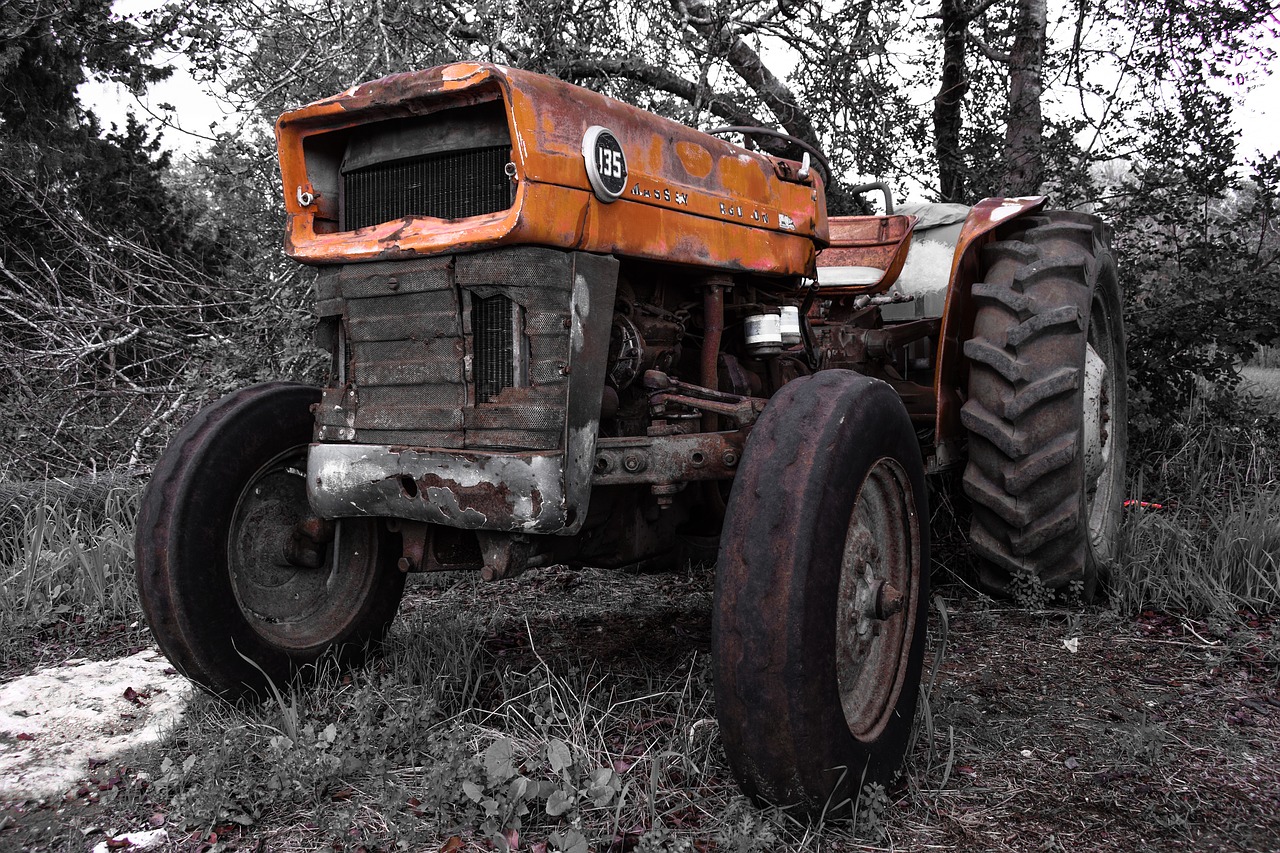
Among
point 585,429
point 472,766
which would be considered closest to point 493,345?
point 585,429

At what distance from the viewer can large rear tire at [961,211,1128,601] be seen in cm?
336

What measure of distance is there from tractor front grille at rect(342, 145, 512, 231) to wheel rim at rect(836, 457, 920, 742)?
1.22 m

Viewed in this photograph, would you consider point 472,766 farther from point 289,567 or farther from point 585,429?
point 289,567

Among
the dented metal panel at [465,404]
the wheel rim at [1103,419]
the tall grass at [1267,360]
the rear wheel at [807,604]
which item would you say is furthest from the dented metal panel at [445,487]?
the tall grass at [1267,360]

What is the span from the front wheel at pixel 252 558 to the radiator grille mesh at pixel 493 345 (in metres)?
0.79

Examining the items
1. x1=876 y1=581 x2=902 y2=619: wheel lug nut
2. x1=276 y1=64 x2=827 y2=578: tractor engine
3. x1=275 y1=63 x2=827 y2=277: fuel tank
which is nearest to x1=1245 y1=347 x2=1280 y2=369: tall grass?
x1=275 y1=63 x2=827 y2=277: fuel tank

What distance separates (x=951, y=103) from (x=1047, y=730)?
5.37 meters

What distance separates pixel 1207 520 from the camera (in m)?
4.69

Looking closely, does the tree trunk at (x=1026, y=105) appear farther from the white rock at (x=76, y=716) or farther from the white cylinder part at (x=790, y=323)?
the white rock at (x=76, y=716)

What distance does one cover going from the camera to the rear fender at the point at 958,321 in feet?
Result: 11.9

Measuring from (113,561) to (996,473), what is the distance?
12.2 feet

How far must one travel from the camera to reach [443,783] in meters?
2.28

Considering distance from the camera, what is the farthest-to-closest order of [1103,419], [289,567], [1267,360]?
[1267,360] < [1103,419] < [289,567]

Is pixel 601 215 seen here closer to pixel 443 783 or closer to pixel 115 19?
pixel 443 783
